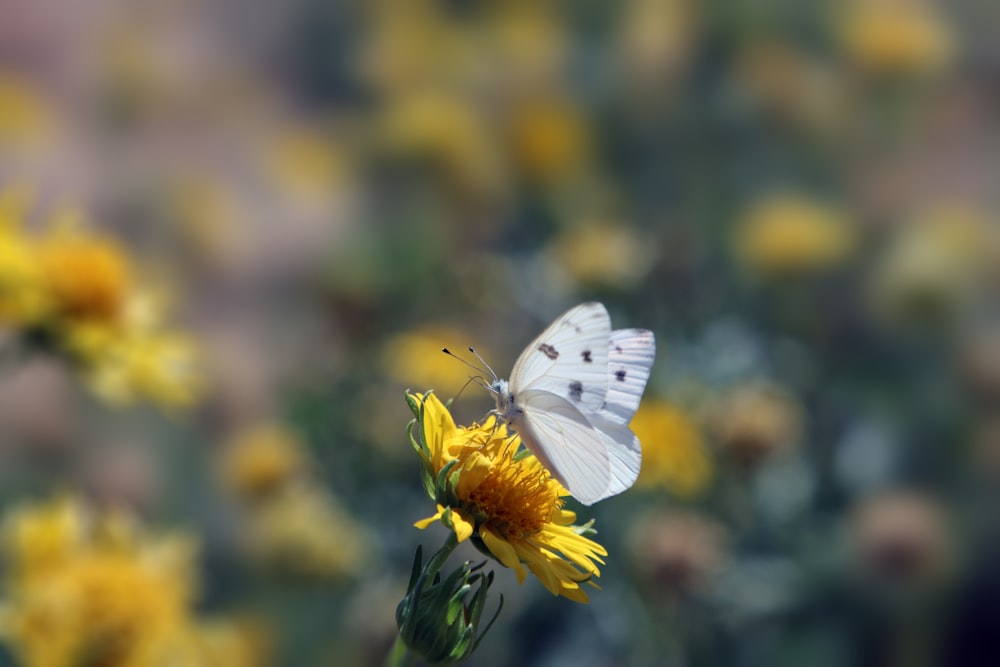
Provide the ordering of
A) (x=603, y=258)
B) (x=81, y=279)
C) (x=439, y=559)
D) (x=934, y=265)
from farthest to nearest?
1. (x=934, y=265)
2. (x=603, y=258)
3. (x=81, y=279)
4. (x=439, y=559)

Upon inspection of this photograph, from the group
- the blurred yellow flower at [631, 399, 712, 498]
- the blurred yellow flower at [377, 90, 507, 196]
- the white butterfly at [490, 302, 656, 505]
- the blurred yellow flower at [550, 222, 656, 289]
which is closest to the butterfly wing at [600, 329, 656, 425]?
the white butterfly at [490, 302, 656, 505]

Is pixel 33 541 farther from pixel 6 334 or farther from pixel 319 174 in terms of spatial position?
pixel 319 174

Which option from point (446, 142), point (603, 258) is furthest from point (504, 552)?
point (446, 142)

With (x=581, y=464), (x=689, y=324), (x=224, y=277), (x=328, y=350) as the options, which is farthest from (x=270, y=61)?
(x=581, y=464)

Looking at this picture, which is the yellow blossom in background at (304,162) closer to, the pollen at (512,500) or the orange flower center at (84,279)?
the orange flower center at (84,279)

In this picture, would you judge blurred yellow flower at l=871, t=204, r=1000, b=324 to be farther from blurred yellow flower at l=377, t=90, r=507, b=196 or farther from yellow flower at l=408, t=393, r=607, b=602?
yellow flower at l=408, t=393, r=607, b=602

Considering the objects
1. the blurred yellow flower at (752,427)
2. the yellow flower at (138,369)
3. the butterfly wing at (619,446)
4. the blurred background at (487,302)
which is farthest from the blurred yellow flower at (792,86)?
the butterfly wing at (619,446)

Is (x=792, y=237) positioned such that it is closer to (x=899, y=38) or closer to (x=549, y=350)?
(x=899, y=38)
